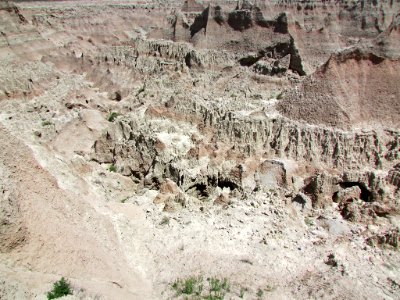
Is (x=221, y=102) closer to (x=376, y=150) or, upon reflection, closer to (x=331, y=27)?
(x=376, y=150)

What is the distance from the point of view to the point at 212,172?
18766 millimetres

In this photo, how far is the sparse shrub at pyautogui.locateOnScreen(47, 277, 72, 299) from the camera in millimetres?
8891

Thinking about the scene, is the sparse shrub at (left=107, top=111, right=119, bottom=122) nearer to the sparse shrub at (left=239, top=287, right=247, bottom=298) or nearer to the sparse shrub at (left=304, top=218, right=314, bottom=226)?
the sparse shrub at (left=304, top=218, right=314, bottom=226)

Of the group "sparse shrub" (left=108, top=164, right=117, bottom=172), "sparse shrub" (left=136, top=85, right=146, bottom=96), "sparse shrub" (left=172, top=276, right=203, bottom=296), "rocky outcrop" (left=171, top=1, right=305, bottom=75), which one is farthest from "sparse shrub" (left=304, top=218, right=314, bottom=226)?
"sparse shrub" (left=136, top=85, right=146, bottom=96)

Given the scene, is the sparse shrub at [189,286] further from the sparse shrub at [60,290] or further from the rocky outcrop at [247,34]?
the rocky outcrop at [247,34]

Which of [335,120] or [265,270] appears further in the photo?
[335,120]

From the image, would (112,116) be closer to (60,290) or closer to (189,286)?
(189,286)

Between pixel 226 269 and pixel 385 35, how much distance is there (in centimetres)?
1571

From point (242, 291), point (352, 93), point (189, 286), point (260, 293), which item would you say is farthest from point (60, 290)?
point (352, 93)

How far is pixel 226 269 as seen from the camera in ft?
42.6

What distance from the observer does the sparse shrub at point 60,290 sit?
29.2 feet

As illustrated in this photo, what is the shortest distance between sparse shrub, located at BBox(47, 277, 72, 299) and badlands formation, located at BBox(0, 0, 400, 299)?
216 millimetres

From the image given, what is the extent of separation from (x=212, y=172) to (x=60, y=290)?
10.7 meters

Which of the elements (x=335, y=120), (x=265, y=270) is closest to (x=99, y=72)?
(x=335, y=120)
